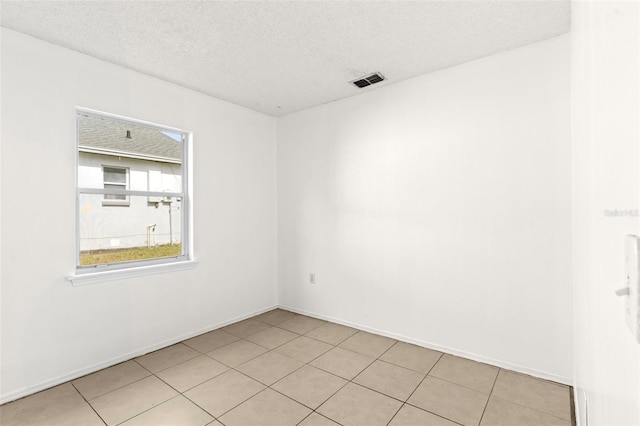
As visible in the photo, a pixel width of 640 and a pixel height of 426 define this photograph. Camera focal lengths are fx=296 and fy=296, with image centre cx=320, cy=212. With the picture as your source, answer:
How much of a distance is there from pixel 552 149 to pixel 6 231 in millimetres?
4312

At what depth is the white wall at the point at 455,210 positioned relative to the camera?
7.95ft

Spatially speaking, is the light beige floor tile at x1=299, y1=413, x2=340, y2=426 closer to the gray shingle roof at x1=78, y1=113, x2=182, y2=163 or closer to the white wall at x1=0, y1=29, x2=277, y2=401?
the white wall at x1=0, y1=29, x2=277, y2=401

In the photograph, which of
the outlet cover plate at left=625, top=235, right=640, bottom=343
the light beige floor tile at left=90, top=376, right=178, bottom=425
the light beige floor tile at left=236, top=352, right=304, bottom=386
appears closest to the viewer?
the outlet cover plate at left=625, top=235, right=640, bottom=343

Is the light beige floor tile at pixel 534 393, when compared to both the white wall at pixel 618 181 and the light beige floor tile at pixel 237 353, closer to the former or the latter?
the white wall at pixel 618 181

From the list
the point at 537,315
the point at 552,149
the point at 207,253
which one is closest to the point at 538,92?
the point at 552,149

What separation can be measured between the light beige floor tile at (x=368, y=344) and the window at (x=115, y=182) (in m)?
2.70

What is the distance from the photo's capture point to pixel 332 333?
3445mm

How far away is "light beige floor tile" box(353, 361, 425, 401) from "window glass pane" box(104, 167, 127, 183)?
2878mm

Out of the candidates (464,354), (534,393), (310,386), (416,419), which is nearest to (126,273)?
(310,386)

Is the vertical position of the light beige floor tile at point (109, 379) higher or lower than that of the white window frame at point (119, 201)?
lower

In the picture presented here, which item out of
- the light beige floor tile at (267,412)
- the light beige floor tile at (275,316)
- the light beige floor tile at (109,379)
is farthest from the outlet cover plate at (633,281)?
the light beige floor tile at (275,316)

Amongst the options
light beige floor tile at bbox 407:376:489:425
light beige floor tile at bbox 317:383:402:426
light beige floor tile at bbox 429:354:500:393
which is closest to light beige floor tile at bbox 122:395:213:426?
light beige floor tile at bbox 317:383:402:426

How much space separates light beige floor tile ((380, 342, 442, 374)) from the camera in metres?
2.66

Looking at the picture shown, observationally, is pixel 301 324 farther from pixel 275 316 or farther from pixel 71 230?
pixel 71 230
